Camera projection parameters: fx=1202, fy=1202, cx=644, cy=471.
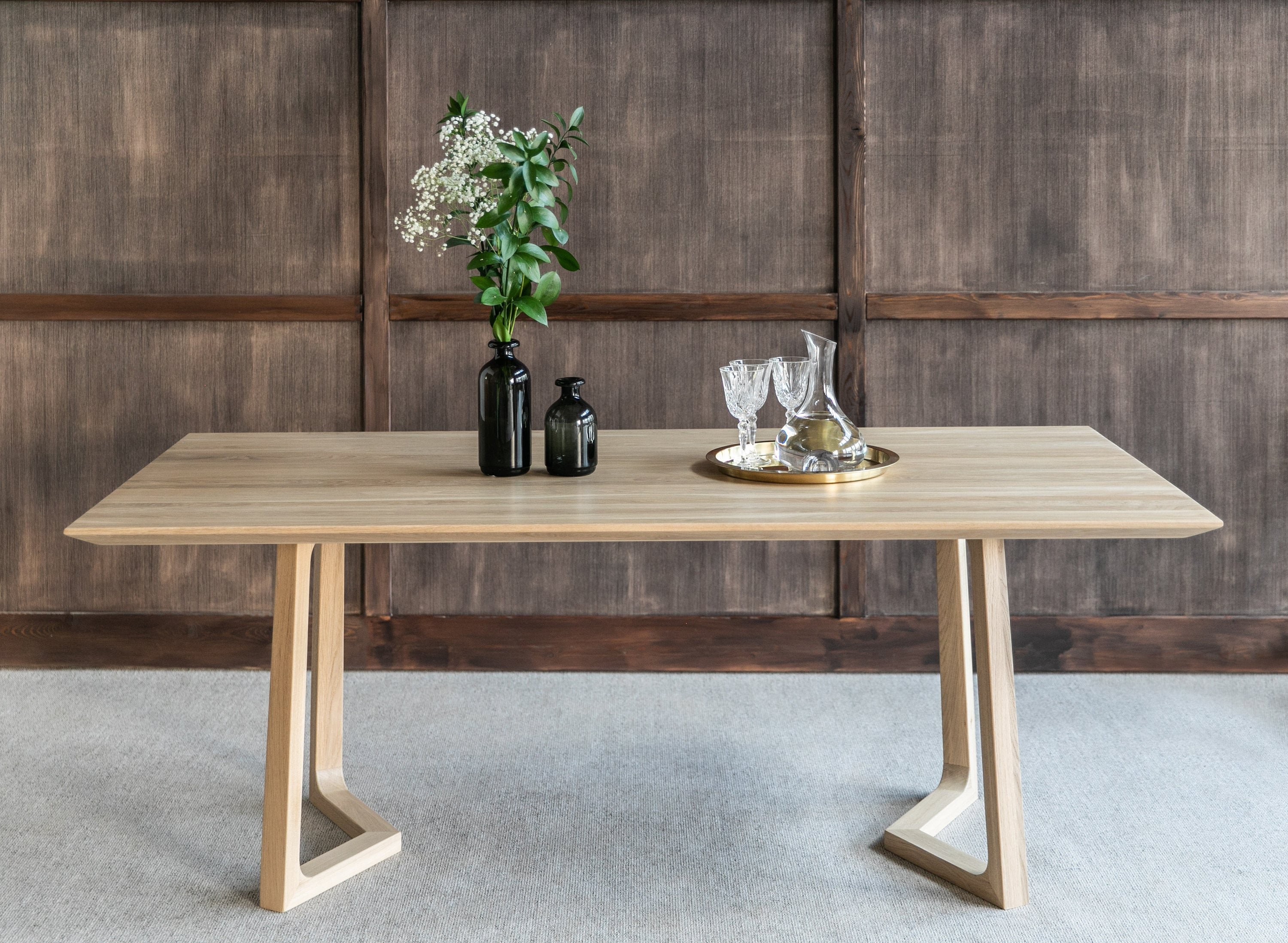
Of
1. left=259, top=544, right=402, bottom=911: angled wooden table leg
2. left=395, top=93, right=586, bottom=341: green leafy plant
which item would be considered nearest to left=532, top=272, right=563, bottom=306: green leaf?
left=395, top=93, right=586, bottom=341: green leafy plant

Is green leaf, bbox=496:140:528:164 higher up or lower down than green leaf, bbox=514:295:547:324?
higher up

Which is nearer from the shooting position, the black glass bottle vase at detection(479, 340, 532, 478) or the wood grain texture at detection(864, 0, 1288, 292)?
the black glass bottle vase at detection(479, 340, 532, 478)

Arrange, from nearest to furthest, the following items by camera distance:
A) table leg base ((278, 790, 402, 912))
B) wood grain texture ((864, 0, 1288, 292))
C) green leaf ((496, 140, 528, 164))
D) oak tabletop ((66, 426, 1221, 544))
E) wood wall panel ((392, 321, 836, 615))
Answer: oak tabletop ((66, 426, 1221, 544))
green leaf ((496, 140, 528, 164))
table leg base ((278, 790, 402, 912))
wood grain texture ((864, 0, 1288, 292))
wood wall panel ((392, 321, 836, 615))

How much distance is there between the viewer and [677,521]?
1697 millimetres

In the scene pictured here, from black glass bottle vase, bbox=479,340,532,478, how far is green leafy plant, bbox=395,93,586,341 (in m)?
0.07

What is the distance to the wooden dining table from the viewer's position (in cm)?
169

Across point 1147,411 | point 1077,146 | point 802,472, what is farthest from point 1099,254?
point 802,472

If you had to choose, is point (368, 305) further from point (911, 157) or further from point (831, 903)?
point (831, 903)

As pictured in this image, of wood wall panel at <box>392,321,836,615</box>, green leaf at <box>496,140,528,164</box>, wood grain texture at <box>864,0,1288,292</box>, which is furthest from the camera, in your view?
wood wall panel at <box>392,321,836,615</box>

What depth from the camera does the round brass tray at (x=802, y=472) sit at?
193 cm

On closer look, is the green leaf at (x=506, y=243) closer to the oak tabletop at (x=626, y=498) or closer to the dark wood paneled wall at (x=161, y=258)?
the oak tabletop at (x=626, y=498)

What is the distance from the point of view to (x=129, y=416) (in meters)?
3.02

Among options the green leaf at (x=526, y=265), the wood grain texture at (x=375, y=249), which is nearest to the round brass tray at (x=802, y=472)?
the green leaf at (x=526, y=265)

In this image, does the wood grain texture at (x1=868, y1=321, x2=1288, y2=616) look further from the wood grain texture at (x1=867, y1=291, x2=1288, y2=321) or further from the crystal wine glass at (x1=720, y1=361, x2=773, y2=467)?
the crystal wine glass at (x1=720, y1=361, x2=773, y2=467)
